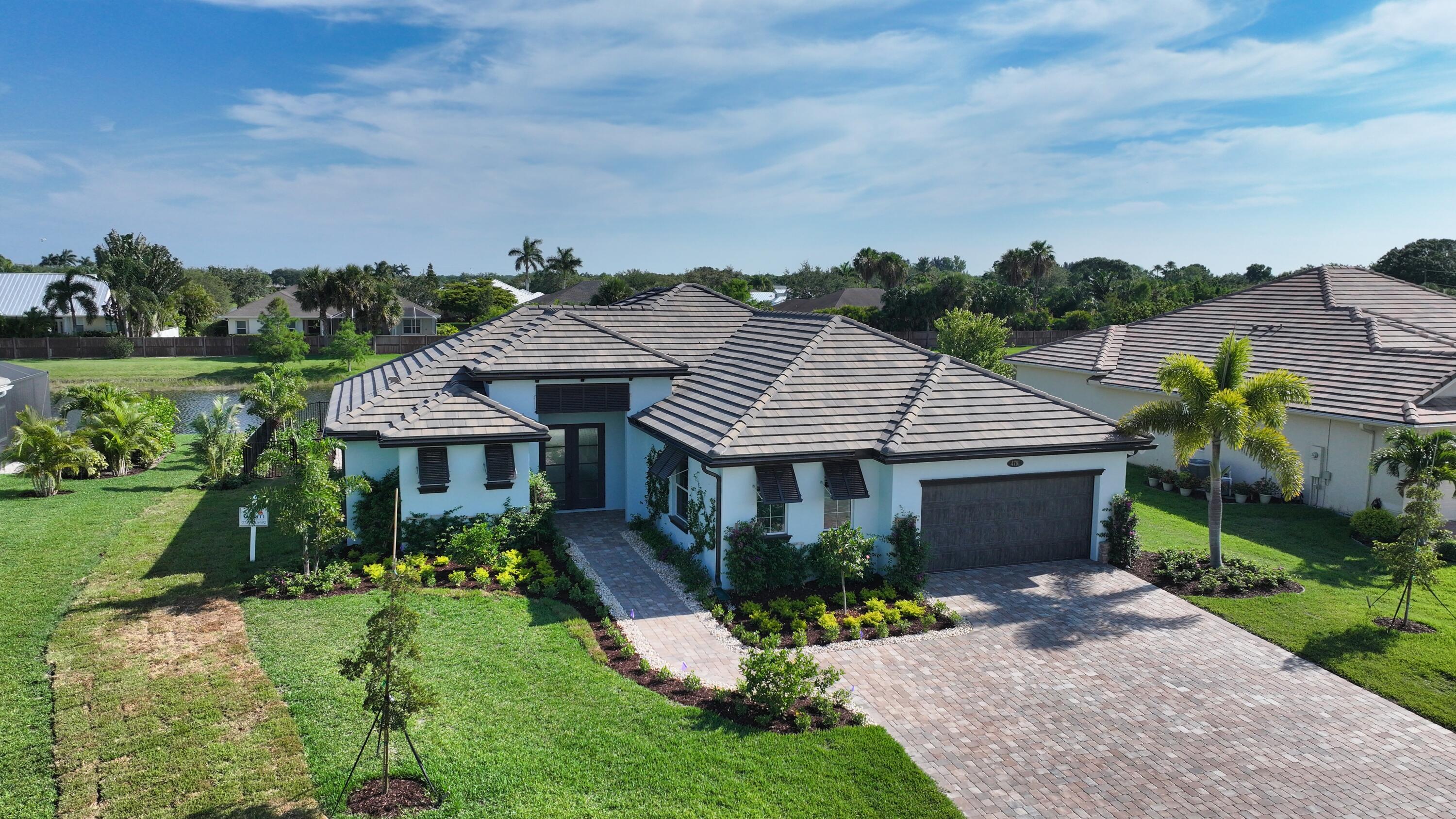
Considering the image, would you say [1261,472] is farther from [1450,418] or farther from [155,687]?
[155,687]

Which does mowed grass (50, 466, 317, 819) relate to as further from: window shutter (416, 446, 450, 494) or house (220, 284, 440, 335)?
house (220, 284, 440, 335)

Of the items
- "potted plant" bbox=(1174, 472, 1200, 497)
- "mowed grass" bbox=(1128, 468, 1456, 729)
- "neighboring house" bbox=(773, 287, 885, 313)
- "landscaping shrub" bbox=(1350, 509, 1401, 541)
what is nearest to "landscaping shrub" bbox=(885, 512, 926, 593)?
"mowed grass" bbox=(1128, 468, 1456, 729)

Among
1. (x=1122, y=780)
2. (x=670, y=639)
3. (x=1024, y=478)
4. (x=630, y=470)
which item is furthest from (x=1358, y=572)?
(x=630, y=470)

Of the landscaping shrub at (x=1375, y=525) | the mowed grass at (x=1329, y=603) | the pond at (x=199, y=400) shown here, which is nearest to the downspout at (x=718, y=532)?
the mowed grass at (x=1329, y=603)

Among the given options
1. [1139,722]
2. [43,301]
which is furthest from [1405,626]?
[43,301]

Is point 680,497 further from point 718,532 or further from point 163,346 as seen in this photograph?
point 163,346

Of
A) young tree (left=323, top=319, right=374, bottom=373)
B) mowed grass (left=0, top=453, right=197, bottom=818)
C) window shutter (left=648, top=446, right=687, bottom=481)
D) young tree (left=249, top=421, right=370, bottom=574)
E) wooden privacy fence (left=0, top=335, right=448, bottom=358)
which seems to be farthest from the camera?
wooden privacy fence (left=0, top=335, right=448, bottom=358)
